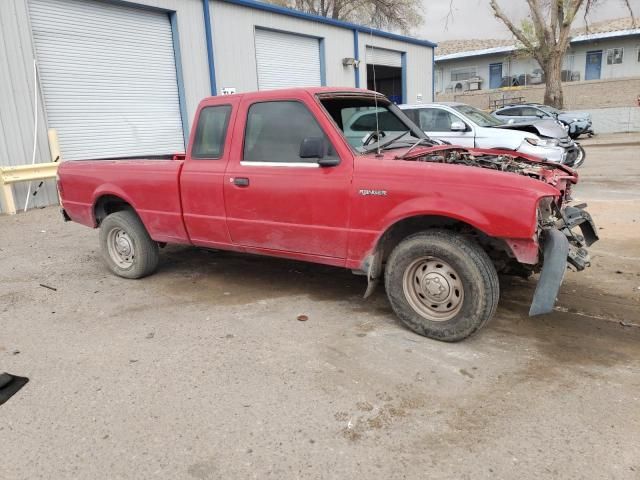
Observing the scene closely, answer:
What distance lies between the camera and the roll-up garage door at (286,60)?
16406mm

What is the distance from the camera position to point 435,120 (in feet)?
35.5

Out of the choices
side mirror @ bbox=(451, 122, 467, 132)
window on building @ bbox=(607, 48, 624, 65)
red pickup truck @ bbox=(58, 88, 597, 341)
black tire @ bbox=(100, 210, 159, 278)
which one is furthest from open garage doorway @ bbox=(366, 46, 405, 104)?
window on building @ bbox=(607, 48, 624, 65)

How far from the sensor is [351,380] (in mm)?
3420

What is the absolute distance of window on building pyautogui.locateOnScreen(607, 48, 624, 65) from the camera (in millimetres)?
37875

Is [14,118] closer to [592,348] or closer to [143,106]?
[143,106]

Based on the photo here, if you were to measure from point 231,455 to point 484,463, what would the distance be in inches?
50.2

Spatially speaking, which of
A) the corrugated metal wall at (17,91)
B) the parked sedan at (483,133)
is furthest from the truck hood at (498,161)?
the corrugated metal wall at (17,91)

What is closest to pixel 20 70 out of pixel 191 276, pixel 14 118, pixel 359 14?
pixel 14 118

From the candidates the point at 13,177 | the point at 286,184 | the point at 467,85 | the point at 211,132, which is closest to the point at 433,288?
the point at 286,184

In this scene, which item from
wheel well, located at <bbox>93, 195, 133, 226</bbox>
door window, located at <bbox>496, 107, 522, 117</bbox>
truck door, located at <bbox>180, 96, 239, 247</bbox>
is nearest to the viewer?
truck door, located at <bbox>180, 96, 239, 247</bbox>

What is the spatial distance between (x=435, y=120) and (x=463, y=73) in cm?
3647

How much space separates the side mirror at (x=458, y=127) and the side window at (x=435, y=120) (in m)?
0.29

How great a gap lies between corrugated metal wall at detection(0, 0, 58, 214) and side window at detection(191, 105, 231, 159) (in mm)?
7321

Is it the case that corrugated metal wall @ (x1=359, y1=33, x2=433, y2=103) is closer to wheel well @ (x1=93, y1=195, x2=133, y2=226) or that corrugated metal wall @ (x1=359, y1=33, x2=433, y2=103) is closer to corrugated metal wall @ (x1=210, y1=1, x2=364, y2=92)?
corrugated metal wall @ (x1=210, y1=1, x2=364, y2=92)
